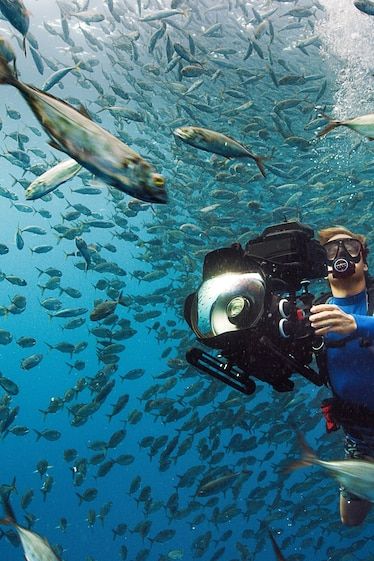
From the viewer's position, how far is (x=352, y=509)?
443cm

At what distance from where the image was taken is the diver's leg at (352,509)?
4.39 meters

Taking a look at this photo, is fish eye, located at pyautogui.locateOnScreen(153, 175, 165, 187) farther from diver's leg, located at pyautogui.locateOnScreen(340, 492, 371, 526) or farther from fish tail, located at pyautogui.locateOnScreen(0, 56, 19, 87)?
diver's leg, located at pyautogui.locateOnScreen(340, 492, 371, 526)

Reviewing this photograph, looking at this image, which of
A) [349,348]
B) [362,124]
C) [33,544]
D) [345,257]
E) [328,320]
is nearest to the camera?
[328,320]

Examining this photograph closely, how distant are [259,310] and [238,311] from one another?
100 millimetres

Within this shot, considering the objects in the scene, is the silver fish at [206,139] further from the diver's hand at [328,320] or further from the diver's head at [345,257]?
the diver's hand at [328,320]

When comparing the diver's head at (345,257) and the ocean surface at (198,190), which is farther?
the ocean surface at (198,190)

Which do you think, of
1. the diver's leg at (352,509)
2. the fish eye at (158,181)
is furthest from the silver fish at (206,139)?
the diver's leg at (352,509)

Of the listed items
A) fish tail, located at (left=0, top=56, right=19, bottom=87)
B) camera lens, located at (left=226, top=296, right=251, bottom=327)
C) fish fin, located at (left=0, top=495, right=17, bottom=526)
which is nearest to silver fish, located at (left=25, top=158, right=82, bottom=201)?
camera lens, located at (left=226, top=296, right=251, bottom=327)

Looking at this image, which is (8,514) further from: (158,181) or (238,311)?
(158,181)

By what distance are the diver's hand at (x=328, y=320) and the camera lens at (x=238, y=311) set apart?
1.20ft

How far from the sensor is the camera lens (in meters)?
2.33

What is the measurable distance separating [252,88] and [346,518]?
11736 mm

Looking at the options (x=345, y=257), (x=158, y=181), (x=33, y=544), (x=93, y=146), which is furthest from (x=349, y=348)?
(x=33, y=544)

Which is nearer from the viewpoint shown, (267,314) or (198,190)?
(267,314)
